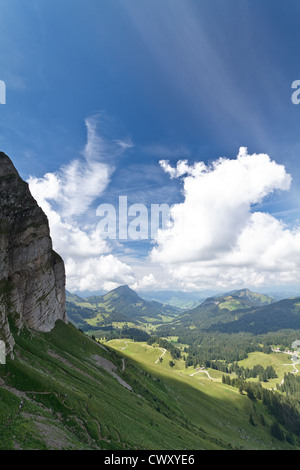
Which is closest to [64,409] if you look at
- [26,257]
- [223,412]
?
[26,257]

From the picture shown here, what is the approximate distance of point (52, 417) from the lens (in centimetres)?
3128

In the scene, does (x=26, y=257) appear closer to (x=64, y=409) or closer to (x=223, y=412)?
(x=64, y=409)

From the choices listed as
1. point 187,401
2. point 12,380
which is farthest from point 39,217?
point 187,401

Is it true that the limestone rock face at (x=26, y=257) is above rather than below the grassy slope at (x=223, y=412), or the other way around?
above

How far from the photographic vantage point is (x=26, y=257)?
74500 millimetres

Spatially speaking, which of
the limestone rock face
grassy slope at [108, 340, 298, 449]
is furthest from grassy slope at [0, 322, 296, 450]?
grassy slope at [108, 340, 298, 449]

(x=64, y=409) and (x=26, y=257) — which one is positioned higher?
(x=26, y=257)

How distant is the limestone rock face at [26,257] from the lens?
2653 inches

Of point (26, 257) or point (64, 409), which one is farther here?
point (26, 257)

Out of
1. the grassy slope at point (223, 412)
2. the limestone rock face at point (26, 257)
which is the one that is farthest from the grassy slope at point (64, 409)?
the grassy slope at point (223, 412)

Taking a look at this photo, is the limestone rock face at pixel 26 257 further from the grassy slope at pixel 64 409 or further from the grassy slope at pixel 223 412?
the grassy slope at pixel 223 412

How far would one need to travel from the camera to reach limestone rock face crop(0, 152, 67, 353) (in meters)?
67.4
